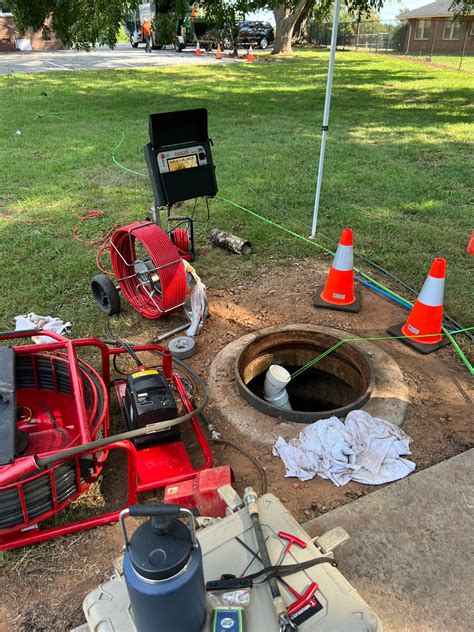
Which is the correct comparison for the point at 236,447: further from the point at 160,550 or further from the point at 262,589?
the point at 160,550

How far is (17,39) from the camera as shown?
84.9 ft

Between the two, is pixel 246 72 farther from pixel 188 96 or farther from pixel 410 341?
pixel 410 341

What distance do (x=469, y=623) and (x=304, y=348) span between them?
2.06 metres

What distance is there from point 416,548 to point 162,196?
301 centimetres

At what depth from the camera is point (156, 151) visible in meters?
3.86

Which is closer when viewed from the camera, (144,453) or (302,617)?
(302,617)

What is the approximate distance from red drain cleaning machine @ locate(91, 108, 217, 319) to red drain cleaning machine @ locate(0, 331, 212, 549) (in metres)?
0.82

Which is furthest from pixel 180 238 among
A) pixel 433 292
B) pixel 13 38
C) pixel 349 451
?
pixel 13 38

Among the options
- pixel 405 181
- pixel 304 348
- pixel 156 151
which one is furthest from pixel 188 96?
pixel 304 348

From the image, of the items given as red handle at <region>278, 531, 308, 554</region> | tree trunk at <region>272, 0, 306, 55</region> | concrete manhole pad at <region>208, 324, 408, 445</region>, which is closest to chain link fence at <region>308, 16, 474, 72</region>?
tree trunk at <region>272, 0, 306, 55</region>

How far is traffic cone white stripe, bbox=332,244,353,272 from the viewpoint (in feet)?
13.1

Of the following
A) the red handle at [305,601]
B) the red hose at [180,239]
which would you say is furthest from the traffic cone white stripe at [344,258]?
the red handle at [305,601]

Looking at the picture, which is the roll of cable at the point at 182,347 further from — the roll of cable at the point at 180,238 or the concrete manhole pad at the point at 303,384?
the roll of cable at the point at 180,238

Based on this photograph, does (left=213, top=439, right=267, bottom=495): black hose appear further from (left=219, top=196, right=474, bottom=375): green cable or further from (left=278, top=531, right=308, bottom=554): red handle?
(left=219, top=196, right=474, bottom=375): green cable
